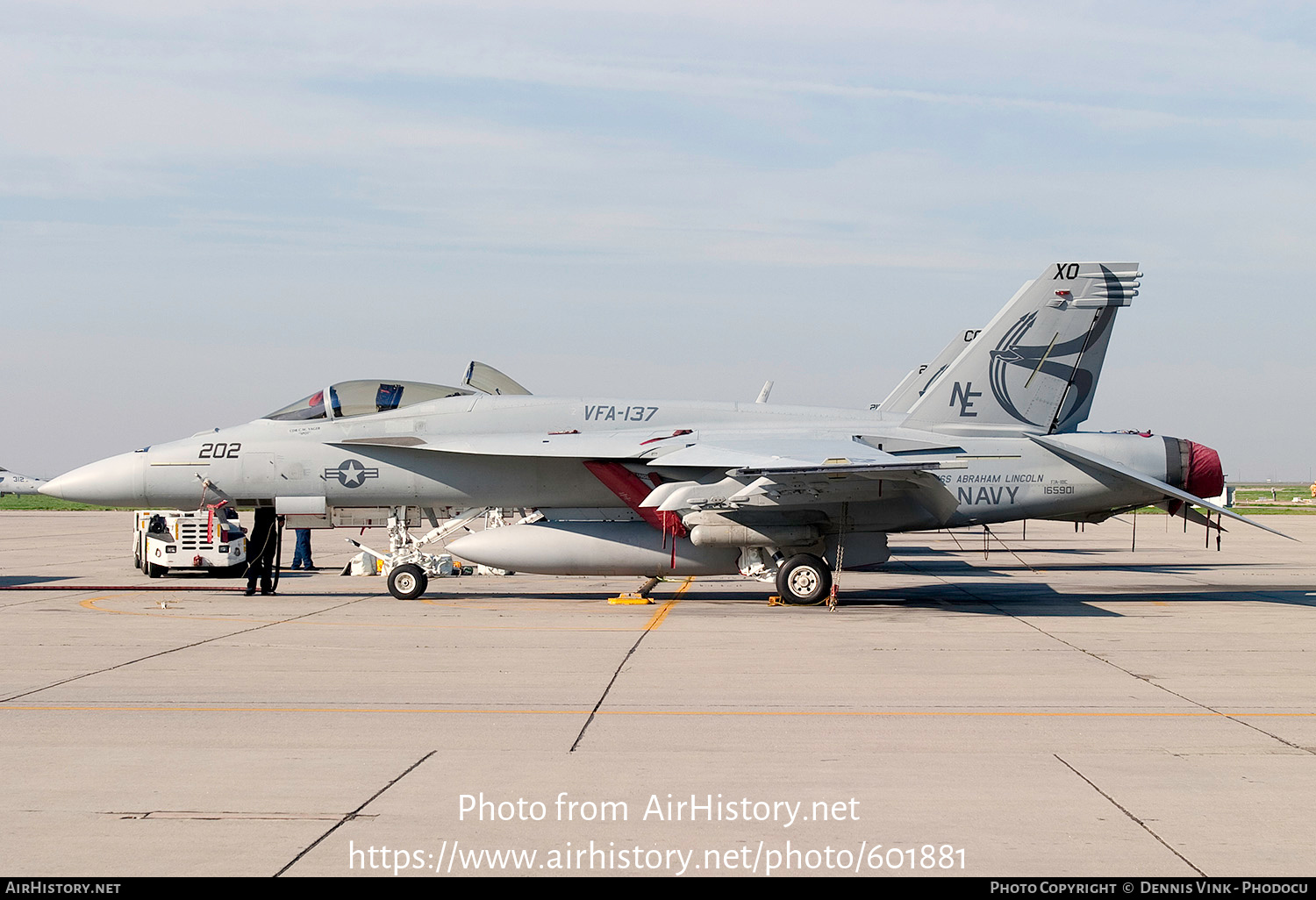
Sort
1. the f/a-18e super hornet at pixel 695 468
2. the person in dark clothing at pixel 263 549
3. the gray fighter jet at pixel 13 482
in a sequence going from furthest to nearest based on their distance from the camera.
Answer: the gray fighter jet at pixel 13 482 → the person in dark clothing at pixel 263 549 → the f/a-18e super hornet at pixel 695 468

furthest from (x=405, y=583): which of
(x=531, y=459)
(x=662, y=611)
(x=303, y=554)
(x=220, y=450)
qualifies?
(x=303, y=554)

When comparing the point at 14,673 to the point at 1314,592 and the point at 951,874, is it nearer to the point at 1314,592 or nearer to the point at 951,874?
the point at 951,874

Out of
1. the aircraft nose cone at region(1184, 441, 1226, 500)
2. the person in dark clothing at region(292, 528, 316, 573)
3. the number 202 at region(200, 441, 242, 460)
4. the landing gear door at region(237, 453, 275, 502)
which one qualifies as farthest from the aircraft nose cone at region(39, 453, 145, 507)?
the aircraft nose cone at region(1184, 441, 1226, 500)

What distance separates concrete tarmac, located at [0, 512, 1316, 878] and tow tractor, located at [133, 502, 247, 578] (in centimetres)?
508

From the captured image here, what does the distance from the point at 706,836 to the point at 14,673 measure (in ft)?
22.5

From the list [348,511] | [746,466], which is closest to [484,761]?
[746,466]

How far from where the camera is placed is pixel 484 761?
20.2 ft

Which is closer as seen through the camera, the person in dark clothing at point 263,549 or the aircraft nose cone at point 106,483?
the aircraft nose cone at point 106,483

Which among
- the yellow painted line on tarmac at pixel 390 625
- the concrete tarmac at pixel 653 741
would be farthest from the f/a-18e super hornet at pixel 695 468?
the yellow painted line on tarmac at pixel 390 625

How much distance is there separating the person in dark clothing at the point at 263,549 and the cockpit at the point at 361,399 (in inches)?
62.0

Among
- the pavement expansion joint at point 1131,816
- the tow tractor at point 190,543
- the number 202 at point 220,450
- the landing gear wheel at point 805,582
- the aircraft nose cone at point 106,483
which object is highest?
the number 202 at point 220,450

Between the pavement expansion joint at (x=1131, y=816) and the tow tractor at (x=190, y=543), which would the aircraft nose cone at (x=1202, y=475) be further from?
the tow tractor at (x=190, y=543)

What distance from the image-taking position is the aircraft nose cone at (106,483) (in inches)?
587

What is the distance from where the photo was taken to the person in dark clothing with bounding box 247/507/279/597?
627 inches
